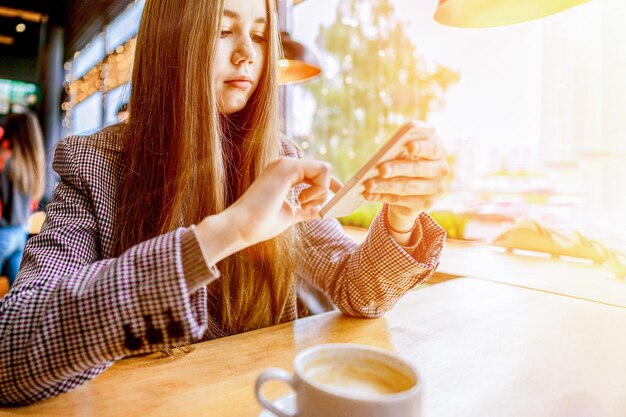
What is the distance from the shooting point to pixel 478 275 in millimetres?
1601

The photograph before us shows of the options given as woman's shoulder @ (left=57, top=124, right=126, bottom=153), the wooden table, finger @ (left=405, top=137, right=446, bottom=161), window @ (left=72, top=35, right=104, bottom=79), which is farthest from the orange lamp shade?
window @ (left=72, top=35, right=104, bottom=79)

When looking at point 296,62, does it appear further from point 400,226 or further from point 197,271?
Result: point 197,271

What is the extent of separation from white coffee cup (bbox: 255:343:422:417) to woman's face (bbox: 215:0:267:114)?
74 centimetres

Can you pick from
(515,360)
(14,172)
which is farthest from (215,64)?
(14,172)

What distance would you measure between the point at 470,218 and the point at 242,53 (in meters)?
1.92

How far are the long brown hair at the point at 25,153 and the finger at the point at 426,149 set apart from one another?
3.80 metres

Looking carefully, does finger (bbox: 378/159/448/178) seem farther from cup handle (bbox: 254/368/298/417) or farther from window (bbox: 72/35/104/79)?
window (bbox: 72/35/104/79)

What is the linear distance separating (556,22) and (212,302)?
90.0 inches

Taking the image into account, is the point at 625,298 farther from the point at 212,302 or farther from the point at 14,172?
the point at 14,172

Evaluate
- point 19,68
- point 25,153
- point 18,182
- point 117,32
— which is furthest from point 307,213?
point 19,68

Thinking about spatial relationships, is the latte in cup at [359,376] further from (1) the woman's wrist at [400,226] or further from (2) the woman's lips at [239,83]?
(2) the woman's lips at [239,83]

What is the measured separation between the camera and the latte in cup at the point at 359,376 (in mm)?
483

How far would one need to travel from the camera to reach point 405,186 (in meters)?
0.86

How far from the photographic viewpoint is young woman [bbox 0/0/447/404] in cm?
58
